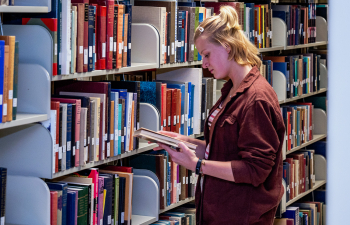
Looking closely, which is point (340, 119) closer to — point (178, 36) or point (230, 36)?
point (230, 36)

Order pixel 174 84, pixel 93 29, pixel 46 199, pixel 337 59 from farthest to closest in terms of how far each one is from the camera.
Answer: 1. pixel 174 84
2. pixel 93 29
3. pixel 46 199
4. pixel 337 59

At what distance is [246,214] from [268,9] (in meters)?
2.17

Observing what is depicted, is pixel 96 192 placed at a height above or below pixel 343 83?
below

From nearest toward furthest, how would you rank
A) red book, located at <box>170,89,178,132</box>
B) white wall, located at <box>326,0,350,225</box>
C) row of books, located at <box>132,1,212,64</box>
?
1. white wall, located at <box>326,0,350,225</box>
2. row of books, located at <box>132,1,212,64</box>
3. red book, located at <box>170,89,178,132</box>

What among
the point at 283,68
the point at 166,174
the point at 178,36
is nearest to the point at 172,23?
the point at 178,36

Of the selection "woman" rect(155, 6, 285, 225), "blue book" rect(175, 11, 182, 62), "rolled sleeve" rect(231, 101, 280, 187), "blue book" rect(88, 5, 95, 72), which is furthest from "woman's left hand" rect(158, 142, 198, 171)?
"blue book" rect(175, 11, 182, 62)

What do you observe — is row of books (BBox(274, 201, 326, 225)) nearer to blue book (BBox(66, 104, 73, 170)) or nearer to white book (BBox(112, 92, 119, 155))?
white book (BBox(112, 92, 119, 155))

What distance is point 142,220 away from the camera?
2158mm

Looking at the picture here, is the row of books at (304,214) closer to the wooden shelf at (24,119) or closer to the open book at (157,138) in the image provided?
the open book at (157,138)

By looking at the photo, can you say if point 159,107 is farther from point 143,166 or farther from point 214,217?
point 214,217

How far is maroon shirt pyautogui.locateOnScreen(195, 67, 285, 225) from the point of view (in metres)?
1.50

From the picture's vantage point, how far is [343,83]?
0.22 meters

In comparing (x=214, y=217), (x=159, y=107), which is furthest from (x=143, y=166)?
(x=214, y=217)

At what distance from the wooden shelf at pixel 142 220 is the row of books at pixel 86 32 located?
76 centimetres
